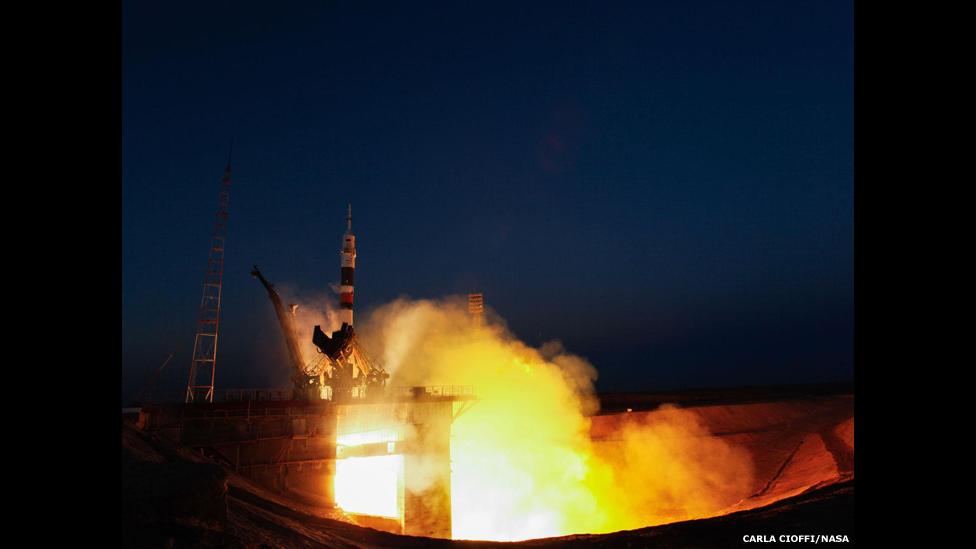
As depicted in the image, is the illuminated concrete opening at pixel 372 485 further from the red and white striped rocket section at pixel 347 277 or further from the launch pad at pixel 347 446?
the red and white striped rocket section at pixel 347 277

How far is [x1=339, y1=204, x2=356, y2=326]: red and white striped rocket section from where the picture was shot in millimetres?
47281

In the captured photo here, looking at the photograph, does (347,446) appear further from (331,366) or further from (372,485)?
(331,366)

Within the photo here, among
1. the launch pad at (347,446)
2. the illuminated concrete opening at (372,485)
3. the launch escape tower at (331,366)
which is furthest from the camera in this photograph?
the launch escape tower at (331,366)

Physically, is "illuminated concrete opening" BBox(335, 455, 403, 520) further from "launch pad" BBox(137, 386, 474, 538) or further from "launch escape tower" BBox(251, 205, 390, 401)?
"launch escape tower" BBox(251, 205, 390, 401)

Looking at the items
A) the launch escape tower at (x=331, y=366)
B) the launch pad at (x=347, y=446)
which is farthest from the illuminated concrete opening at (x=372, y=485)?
the launch escape tower at (x=331, y=366)

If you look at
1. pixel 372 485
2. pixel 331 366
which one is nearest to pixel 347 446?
pixel 372 485

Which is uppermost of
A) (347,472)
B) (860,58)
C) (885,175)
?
(860,58)

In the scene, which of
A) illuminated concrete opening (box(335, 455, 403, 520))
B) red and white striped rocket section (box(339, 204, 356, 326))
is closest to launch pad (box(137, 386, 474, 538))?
illuminated concrete opening (box(335, 455, 403, 520))

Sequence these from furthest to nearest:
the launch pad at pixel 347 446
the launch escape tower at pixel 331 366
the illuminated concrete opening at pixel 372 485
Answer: the launch escape tower at pixel 331 366 → the illuminated concrete opening at pixel 372 485 → the launch pad at pixel 347 446

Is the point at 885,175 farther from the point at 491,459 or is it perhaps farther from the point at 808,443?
the point at 808,443

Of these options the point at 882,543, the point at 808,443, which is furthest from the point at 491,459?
the point at 882,543

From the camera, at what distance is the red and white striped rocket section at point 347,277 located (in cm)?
4728

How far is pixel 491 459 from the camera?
146ft

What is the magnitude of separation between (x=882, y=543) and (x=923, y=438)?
1.68 feet
